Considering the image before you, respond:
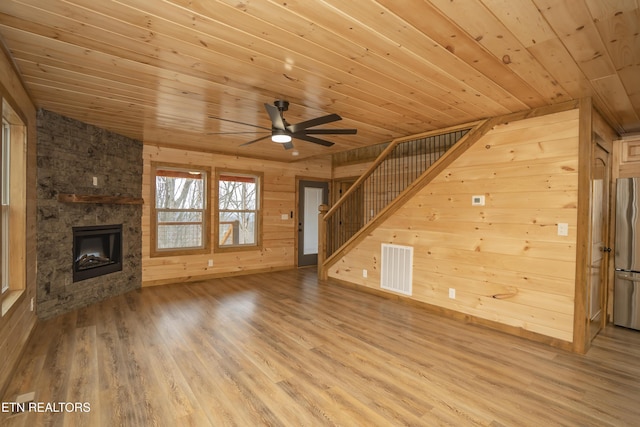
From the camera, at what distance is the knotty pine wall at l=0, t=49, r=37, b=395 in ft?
7.68

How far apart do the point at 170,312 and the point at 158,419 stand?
2.25 metres

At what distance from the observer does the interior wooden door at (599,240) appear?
3.23m

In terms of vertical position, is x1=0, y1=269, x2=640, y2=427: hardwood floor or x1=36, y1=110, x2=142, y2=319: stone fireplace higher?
x1=36, y1=110, x2=142, y2=319: stone fireplace

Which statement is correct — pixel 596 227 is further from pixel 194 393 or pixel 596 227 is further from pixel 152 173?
pixel 152 173

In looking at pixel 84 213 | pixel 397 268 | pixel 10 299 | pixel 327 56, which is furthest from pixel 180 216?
pixel 327 56

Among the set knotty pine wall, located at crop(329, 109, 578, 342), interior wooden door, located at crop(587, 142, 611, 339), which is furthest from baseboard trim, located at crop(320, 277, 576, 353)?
interior wooden door, located at crop(587, 142, 611, 339)

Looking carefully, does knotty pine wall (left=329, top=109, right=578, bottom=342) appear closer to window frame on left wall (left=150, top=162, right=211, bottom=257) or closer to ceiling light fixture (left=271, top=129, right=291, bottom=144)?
ceiling light fixture (left=271, top=129, right=291, bottom=144)

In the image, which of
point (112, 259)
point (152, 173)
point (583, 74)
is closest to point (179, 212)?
point (152, 173)

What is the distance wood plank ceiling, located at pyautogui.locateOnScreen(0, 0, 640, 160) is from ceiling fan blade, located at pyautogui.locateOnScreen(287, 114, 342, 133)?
26 cm

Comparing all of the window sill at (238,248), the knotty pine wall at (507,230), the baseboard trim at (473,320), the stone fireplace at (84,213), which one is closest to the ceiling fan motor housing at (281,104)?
the knotty pine wall at (507,230)

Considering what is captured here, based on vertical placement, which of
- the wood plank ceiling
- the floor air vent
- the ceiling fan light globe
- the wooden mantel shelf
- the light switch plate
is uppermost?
the wood plank ceiling

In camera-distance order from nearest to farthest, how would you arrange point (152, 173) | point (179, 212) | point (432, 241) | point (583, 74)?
point (583, 74) < point (432, 241) < point (152, 173) < point (179, 212)

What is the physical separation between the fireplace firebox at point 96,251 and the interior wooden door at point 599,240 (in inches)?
240

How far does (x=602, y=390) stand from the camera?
2.41 m
